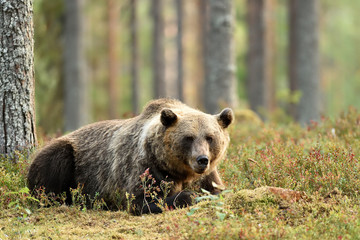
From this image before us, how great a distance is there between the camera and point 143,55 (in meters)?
45.7

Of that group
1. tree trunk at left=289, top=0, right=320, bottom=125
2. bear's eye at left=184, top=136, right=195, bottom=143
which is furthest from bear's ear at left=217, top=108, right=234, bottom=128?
tree trunk at left=289, top=0, right=320, bottom=125

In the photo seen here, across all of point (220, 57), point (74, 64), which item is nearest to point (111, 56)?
point (74, 64)

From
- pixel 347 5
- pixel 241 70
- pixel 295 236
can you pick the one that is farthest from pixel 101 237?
pixel 347 5

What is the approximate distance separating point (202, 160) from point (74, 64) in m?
15.2

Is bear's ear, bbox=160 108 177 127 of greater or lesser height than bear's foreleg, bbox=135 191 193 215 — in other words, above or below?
above

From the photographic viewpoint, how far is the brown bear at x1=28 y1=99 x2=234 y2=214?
5.61 meters

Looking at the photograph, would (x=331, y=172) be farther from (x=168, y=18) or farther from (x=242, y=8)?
(x=168, y=18)

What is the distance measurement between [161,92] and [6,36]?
71.2 ft

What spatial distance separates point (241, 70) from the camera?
33.0m

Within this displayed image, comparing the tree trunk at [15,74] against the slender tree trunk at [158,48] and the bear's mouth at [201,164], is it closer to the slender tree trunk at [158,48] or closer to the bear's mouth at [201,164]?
the bear's mouth at [201,164]

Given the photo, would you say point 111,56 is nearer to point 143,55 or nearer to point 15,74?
point 143,55

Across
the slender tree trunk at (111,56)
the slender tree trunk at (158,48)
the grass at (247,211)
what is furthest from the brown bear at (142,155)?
the slender tree trunk at (111,56)

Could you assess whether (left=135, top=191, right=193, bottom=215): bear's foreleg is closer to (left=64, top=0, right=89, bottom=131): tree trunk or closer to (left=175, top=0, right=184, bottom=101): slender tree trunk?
(left=64, top=0, right=89, bottom=131): tree trunk

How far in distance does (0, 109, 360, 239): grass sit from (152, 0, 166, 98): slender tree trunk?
2157 cm
